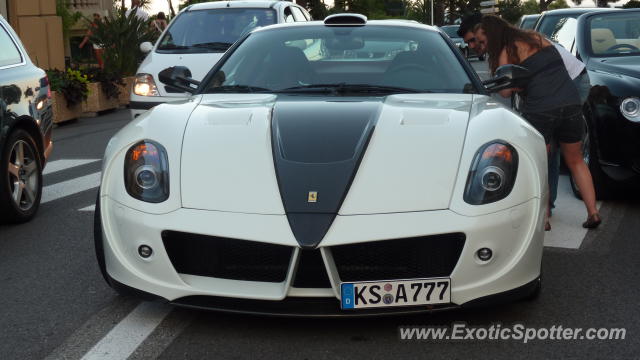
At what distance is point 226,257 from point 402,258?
0.70 m

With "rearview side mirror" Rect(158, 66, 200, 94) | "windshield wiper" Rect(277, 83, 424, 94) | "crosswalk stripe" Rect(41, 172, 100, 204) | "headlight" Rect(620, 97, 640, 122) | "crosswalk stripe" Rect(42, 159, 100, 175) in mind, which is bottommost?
"crosswalk stripe" Rect(42, 159, 100, 175)

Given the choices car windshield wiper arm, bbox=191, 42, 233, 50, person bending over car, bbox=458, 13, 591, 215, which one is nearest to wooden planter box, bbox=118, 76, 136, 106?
car windshield wiper arm, bbox=191, 42, 233, 50

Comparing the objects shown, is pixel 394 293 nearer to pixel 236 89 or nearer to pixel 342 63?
pixel 236 89

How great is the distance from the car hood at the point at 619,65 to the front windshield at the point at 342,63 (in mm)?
2198

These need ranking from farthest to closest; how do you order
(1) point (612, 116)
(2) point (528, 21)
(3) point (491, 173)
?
1. (2) point (528, 21)
2. (1) point (612, 116)
3. (3) point (491, 173)

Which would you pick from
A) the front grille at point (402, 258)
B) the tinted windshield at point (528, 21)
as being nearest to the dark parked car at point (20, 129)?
the front grille at point (402, 258)

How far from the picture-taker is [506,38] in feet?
20.6

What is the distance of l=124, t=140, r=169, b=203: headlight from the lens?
163 inches

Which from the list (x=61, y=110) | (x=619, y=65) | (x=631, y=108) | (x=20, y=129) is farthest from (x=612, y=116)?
(x=61, y=110)

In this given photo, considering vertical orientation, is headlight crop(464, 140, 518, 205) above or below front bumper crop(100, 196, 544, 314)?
above

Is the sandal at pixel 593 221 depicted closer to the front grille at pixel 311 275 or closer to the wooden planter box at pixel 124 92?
the front grille at pixel 311 275

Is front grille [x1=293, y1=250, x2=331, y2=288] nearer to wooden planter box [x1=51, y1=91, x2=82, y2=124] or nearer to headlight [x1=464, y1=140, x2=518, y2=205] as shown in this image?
headlight [x1=464, y1=140, x2=518, y2=205]

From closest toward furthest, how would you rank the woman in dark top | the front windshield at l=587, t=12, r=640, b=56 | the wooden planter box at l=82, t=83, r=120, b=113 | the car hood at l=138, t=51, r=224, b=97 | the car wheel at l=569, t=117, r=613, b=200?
the woman in dark top < the car wheel at l=569, t=117, r=613, b=200 < the front windshield at l=587, t=12, r=640, b=56 < the car hood at l=138, t=51, r=224, b=97 < the wooden planter box at l=82, t=83, r=120, b=113

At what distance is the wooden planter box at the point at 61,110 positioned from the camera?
48.5 ft
